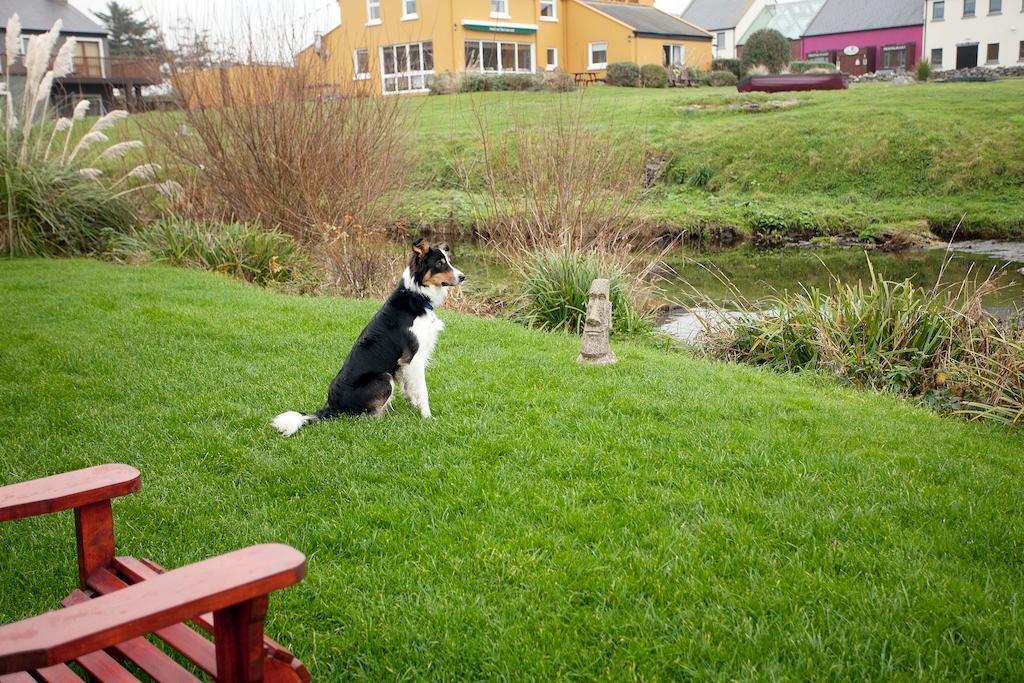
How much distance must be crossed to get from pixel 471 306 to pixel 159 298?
3.98 meters

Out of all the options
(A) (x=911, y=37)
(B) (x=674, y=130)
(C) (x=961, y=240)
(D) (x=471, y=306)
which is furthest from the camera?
(A) (x=911, y=37)

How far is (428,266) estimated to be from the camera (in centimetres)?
607

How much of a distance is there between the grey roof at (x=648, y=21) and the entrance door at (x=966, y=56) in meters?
16.3

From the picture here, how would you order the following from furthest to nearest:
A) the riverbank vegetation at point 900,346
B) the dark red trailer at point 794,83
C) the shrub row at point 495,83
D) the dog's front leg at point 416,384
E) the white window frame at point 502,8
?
the white window frame at point 502,8, the dark red trailer at point 794,83, the shrub row at point 495,83, the riverbank vegetation at point 900,346, the dog's front leg at point 416,384

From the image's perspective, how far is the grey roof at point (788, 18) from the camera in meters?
63.9

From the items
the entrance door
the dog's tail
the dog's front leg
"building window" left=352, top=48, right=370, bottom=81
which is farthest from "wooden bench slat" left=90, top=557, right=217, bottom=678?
the entrance door

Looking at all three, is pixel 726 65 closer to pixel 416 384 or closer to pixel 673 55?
pixel 673 55

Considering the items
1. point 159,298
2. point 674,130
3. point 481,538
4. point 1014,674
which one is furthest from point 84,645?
point 674,130

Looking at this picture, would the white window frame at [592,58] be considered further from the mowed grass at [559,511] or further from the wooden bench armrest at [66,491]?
the wooden bench armrest at [66,491]

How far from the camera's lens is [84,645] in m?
1.96

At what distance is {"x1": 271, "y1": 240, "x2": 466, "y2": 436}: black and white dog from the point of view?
5.85 m

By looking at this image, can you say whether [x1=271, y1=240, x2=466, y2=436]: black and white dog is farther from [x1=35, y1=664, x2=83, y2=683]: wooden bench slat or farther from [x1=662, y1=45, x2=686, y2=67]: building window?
[x1=662, y1=45, x2=686, y2=67]: building window

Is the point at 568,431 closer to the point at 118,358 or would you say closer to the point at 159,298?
the point at 118,358

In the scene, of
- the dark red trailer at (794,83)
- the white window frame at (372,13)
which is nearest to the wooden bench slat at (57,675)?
the dark red trailer at (794,83)
